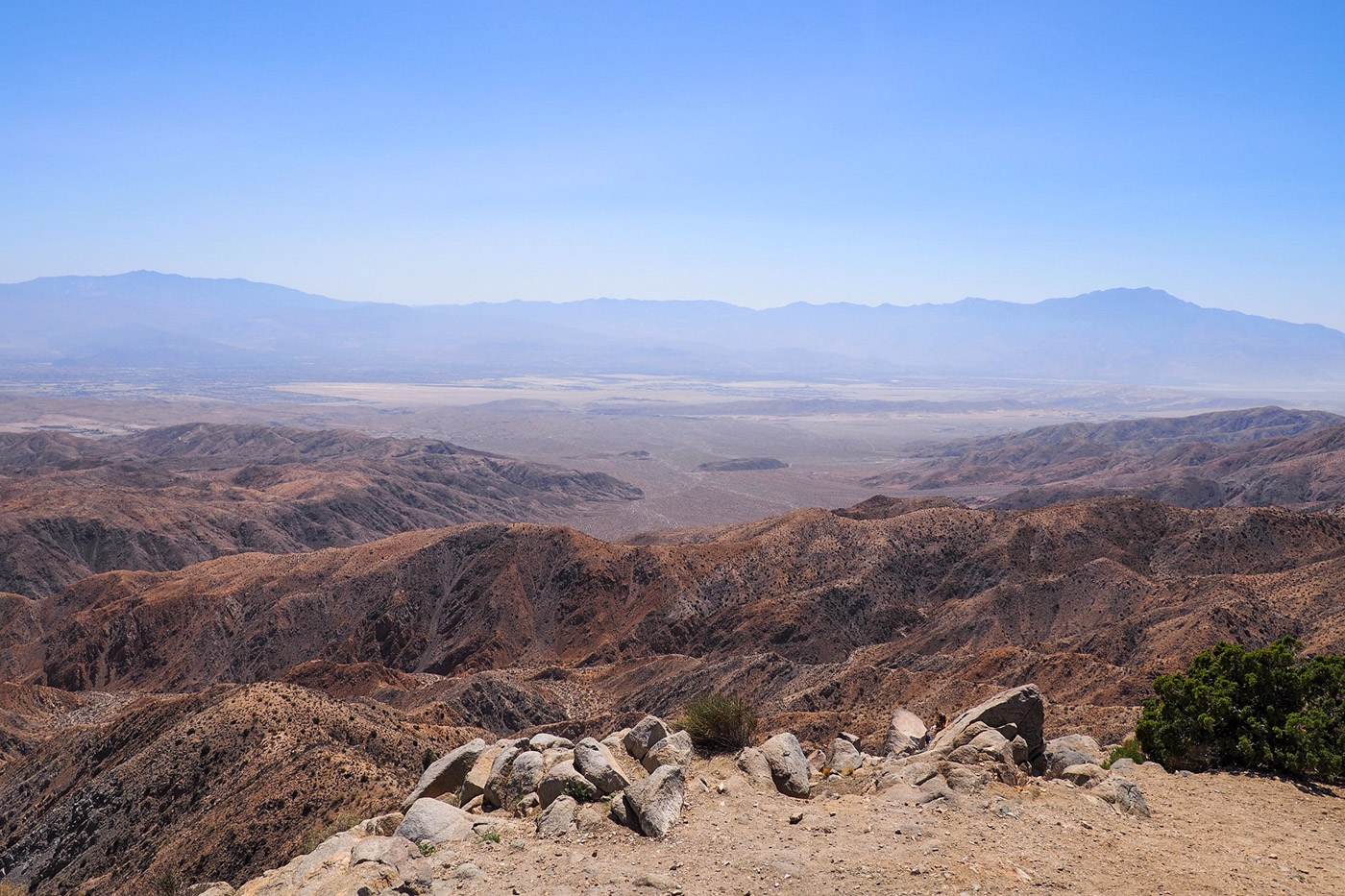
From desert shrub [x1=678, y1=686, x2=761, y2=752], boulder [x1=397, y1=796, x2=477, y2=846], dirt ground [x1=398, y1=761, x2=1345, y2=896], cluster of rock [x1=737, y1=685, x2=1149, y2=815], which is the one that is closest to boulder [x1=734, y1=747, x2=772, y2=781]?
cluster of rock [x1=737, y1=685, x2=1149, y2=815]

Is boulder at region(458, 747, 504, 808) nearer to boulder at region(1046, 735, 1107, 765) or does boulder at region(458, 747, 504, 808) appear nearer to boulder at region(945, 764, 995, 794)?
boulder at region(945, 764, 995, 794)

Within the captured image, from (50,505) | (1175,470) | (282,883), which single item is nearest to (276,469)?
(50,505)

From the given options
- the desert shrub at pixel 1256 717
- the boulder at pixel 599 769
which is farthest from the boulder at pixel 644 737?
the desert shrub at pixel 1256 717

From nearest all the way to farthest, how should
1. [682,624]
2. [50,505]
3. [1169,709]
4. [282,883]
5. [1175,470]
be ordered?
[282,883]
[1169,709]
[682,624]
[50,505]
[1175,470]

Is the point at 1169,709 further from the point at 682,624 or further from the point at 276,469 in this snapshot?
the point at 276,469

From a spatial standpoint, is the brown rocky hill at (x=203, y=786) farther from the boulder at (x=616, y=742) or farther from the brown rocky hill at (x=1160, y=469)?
the brown rocky hill at (x=1160, y=469)

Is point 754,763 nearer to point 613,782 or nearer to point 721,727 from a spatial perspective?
point 721,727
